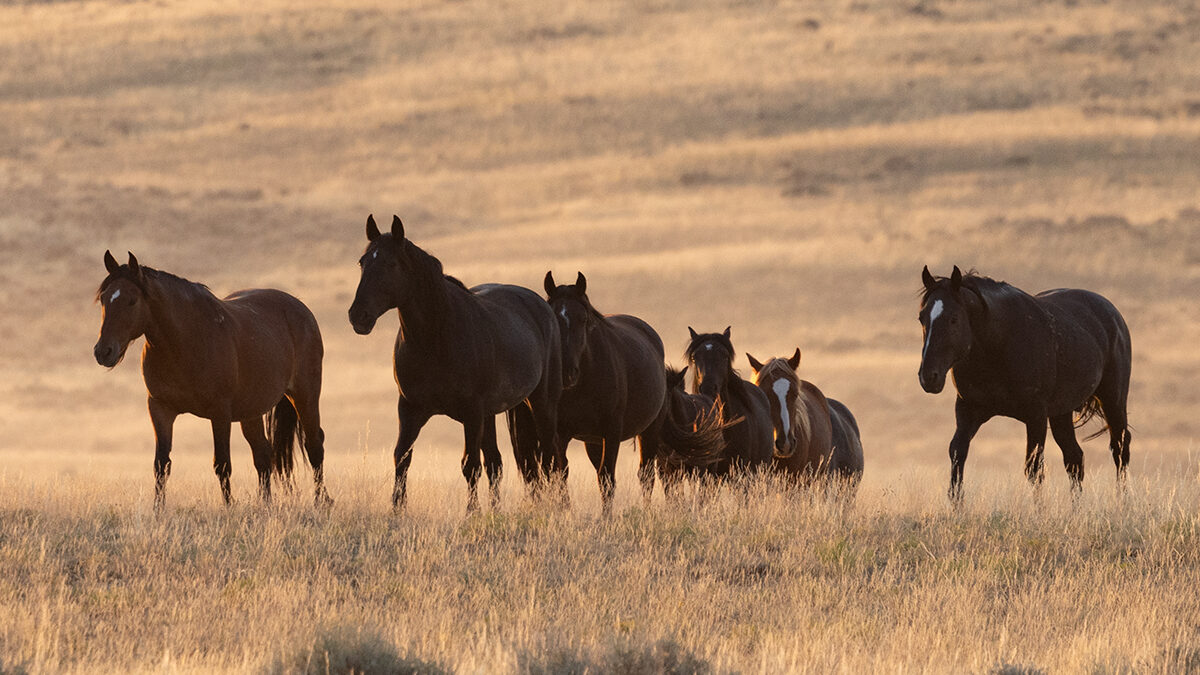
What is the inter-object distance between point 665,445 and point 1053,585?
5479 mm

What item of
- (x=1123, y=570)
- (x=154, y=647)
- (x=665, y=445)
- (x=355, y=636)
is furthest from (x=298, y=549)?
(x=1123, y=570)

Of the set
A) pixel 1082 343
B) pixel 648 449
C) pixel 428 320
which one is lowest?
pixel 648 449

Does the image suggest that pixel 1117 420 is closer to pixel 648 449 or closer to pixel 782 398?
pixel 782 398

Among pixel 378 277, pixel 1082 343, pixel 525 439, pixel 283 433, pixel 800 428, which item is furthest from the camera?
pixel 800 428

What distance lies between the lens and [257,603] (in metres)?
9.52

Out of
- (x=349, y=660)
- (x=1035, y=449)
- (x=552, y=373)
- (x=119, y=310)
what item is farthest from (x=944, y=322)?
(x=349, y=660)

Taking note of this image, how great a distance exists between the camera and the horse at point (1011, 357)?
13.2m

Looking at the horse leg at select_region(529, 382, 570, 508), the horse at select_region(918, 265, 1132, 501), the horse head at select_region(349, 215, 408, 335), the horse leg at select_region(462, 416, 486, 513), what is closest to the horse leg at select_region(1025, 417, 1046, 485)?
the horse at select_region(918, 265, 1132, 501)

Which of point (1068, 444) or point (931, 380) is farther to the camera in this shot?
point (1068, 444)

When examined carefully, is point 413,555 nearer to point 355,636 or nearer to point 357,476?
point 355,636

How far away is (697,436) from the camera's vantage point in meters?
15.1

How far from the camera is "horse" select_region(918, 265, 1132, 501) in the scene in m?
13.2

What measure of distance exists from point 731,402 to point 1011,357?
3.04 metres

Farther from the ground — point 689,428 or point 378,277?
point 378,277
